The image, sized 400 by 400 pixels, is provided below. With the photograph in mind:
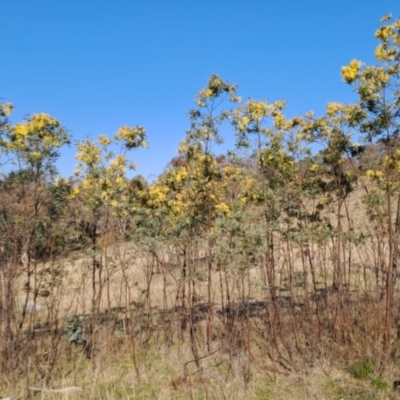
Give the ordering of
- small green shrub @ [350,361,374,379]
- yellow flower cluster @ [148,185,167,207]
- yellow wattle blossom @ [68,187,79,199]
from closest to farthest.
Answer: small green shrub @ [350,361,374,379] < yellow wattle blossom @ [68,187,79,199] < yellow flower cluster @ [148,185,167,207]

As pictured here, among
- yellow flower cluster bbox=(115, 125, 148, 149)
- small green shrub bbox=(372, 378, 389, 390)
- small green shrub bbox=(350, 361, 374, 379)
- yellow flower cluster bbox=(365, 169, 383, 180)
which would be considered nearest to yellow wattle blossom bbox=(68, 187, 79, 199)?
yellow flower cluster bbox=(115, 125, 148, 149)

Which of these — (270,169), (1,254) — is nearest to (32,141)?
(1,254)

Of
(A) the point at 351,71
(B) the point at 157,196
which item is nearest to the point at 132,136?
(B) the point at 157,196

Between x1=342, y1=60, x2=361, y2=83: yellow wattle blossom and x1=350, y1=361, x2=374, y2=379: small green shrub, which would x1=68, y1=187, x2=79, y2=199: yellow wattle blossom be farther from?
x1=350, y1=361, x2=374, y2=379: small green shrub

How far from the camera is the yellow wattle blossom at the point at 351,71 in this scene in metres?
5.68

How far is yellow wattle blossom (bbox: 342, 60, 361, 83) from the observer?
224 inches

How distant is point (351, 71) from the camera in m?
5.69

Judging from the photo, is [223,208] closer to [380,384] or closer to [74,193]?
[74,193]

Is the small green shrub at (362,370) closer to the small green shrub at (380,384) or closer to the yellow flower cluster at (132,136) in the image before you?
the small green shrub at (380,384)

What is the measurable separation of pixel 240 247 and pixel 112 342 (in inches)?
110

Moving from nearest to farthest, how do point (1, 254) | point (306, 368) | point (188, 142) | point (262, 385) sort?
point (262, 385) < point (306, 368) < point (1, 254) < point (188, 142)

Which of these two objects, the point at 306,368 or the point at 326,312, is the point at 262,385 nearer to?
the point at 306,368

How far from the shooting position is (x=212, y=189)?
7820mm

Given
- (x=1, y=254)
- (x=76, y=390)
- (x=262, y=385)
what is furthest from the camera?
(x=1, y=254)
